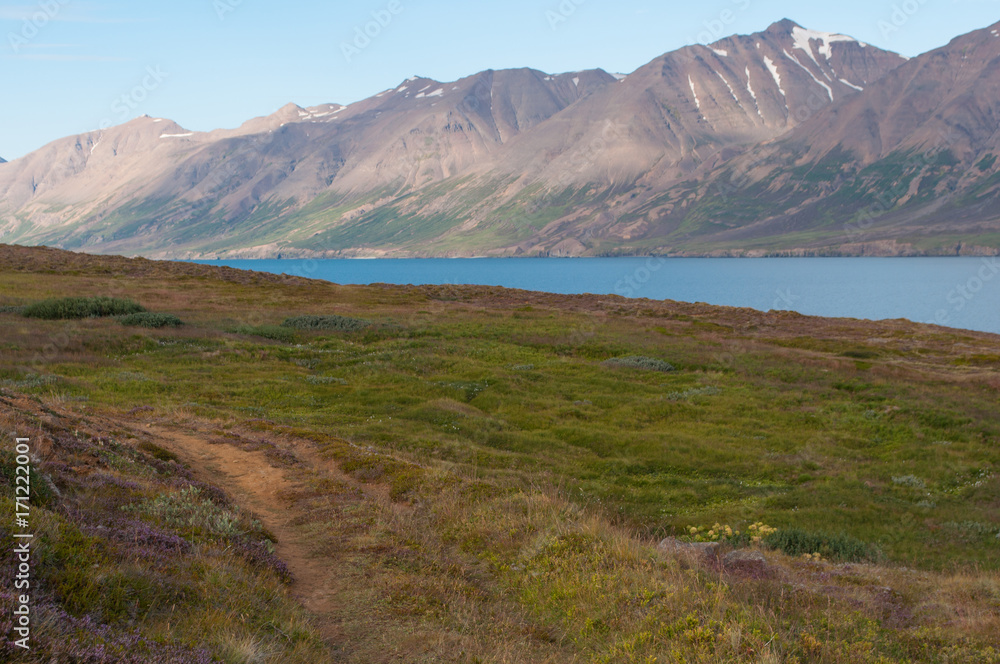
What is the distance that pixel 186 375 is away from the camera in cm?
3103

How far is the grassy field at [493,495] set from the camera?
817cm

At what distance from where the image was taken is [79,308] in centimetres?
4506

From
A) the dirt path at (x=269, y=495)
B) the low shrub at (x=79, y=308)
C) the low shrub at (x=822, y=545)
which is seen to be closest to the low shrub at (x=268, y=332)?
the low shrub at (x=79, y=308)

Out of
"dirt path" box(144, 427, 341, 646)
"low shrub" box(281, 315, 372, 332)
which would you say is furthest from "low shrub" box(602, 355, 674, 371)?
"dirt path" box(144, 427, 341, 646)

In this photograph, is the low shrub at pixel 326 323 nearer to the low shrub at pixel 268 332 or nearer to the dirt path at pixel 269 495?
the low shrub at pixel 268 332

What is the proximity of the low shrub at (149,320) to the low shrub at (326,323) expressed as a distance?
27.6 ft

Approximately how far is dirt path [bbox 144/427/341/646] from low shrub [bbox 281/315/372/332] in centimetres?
3067

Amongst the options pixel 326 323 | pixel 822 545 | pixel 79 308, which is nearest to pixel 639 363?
pixel 326 323

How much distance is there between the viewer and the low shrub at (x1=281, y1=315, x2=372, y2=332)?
50.4m

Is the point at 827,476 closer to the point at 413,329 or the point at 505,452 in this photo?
the point at 505,452

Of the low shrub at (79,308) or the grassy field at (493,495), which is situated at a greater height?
the low shrub at (79,308)

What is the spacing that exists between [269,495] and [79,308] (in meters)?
40.1

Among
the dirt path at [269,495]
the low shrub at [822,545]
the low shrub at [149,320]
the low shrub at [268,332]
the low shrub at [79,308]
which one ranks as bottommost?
the low shrub at [822,545]

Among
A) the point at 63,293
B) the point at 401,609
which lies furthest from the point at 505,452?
the point at 63,293
